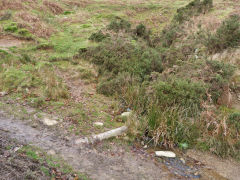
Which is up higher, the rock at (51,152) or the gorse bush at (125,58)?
the gorse bush at (125,58)

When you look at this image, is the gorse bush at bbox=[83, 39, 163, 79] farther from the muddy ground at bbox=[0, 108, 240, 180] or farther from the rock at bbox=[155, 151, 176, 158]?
the muddy ground at bbox=[0, 108, 240, 180]

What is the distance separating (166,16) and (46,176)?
15.2 metres

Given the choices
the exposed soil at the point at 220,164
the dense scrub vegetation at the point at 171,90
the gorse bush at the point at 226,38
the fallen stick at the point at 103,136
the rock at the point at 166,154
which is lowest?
the exposed soil at the point at 220,164

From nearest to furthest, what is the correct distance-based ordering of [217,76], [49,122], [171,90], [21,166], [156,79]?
[21,166] → [49,122] → [171,90] → [217,76] → [156,79]

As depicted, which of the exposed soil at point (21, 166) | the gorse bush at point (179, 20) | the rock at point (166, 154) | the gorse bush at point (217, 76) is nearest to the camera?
the exposed soil at point (21, 166)

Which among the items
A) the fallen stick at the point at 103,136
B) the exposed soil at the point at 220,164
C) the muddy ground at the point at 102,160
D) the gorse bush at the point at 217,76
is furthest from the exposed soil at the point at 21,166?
the gorse bush at the point at 217,76

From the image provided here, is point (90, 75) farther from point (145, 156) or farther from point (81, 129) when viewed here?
point (145, 156)

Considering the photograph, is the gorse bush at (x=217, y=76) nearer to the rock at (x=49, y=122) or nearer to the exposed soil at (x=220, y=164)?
the exposed soil at (x=220, y=164)

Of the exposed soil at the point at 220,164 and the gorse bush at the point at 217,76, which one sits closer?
the exposed soil at the point at 220,164

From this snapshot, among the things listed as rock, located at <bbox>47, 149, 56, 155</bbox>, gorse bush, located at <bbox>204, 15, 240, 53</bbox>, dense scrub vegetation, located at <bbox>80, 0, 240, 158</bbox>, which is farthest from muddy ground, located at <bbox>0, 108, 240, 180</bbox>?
gorse bush, located at <bbox>204, 15, 240, 53</bbox>

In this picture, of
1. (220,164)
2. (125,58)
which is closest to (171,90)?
(220,164)

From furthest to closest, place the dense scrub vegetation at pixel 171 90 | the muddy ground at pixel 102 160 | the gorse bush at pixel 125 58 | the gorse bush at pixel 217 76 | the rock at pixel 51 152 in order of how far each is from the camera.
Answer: the gorse bush at pixel 125 58
the gorse bush at pixel 217 76
the dense scrub vegetation at pixel 171 90
the rock at pixel 51 152
the muddy ground at pixel 102 160

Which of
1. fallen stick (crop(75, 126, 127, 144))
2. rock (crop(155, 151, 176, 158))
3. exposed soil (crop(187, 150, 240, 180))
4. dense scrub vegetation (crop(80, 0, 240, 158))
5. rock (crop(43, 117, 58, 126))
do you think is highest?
dense scrub vegetation (crop(80, 0, 240, 158))

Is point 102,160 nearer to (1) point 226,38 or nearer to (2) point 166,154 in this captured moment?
(2) point 166,154
